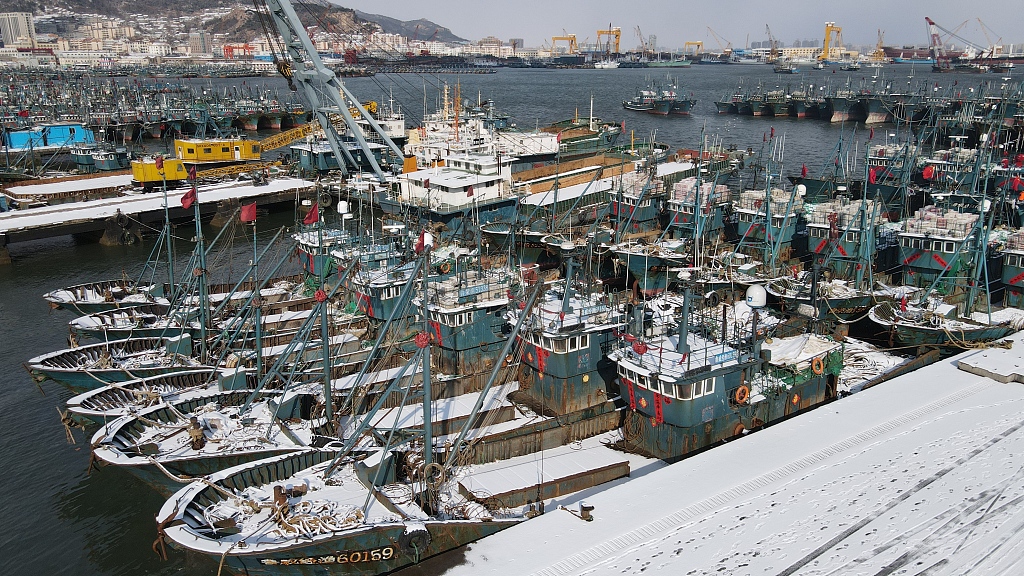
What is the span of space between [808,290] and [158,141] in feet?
313

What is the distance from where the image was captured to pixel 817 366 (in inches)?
1011

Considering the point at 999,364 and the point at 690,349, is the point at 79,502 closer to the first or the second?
the point at 690,349

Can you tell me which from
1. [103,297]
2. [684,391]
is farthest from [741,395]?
[103,297]

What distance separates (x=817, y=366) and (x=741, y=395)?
3.84 metres

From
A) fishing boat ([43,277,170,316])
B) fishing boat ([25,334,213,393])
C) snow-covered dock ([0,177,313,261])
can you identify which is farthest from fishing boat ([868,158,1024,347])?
snow-covered dock ([0,177,313,261])

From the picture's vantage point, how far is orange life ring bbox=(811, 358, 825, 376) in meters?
25.6

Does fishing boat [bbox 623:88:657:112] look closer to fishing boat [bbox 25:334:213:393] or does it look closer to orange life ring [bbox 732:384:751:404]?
fishing boat [bbox 25:334:213:393]

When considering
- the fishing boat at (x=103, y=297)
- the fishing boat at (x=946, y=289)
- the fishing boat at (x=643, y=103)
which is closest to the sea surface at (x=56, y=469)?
the fishing boat at (x=103, y=297)

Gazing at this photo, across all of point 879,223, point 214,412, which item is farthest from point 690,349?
point 879,223

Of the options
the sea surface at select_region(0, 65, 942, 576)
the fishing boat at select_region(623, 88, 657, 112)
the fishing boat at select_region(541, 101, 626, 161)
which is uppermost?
the fishing boat at select_region(623, 88, 657, 112)

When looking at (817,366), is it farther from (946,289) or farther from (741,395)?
(946,289)

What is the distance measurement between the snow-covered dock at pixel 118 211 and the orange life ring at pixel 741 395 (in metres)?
40.4

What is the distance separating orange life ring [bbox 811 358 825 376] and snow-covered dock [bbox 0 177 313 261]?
40.5 m

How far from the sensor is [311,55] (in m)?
57.0
